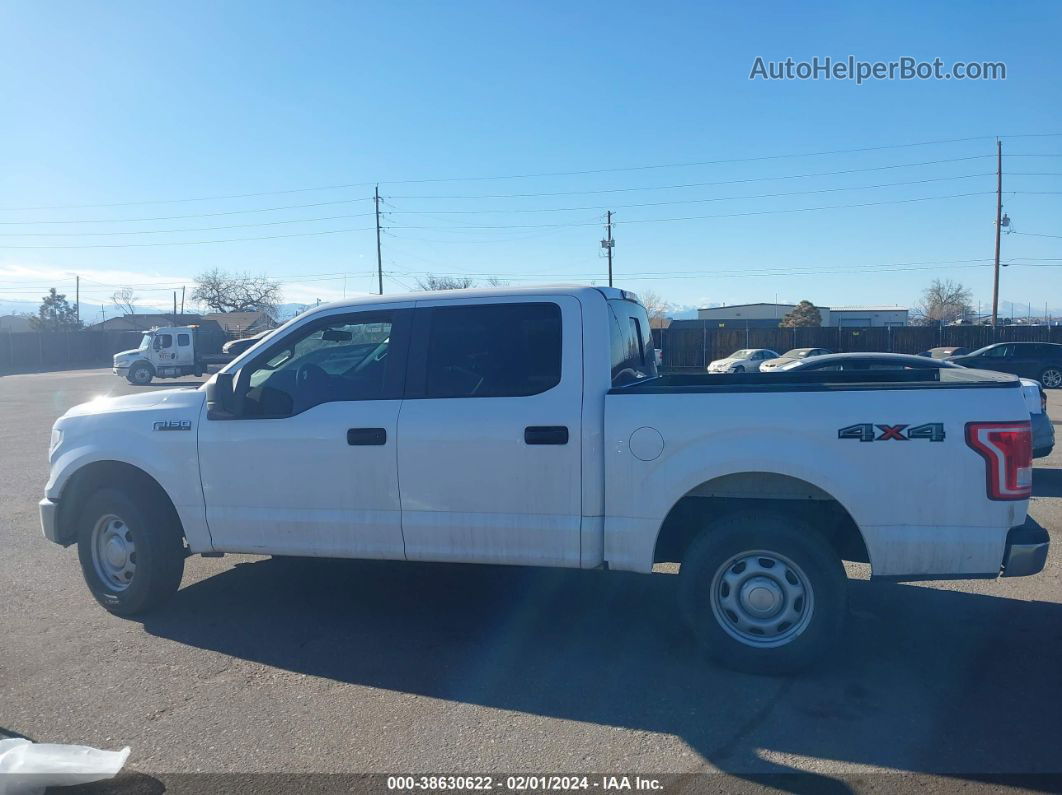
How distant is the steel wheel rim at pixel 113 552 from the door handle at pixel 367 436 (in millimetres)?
1750

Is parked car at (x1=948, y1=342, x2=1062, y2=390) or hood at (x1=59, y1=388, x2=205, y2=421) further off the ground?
hood at (x1=59, y1=388, x2=205, y2=421)

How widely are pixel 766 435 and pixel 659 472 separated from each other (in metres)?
0.60

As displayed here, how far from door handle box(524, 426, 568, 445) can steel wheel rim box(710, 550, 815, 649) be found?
113cm

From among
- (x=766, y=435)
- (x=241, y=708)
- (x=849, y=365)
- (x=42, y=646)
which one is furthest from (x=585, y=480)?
(x=849, y=365)

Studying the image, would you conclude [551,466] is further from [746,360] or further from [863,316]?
[863,316]

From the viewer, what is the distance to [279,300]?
93562mm

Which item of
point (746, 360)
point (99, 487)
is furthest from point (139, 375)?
point (99, 487)

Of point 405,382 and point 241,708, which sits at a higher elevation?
point 405,382

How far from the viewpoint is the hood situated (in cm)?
582

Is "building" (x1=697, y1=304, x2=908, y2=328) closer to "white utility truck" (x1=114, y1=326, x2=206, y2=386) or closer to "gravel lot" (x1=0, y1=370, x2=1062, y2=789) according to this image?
"white utility truck" (x1=114, y1=326, x2=206, y2=386)

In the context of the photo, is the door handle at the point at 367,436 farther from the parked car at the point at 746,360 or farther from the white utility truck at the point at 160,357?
the white utility truck at the point at 160,357

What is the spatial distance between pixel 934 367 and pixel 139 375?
3417 cm

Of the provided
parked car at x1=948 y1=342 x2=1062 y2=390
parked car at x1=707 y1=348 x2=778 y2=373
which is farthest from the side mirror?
parked car at x1=707 y1=348 x2=778 y2=373

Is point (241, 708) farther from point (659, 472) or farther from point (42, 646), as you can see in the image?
point (659, 472)
